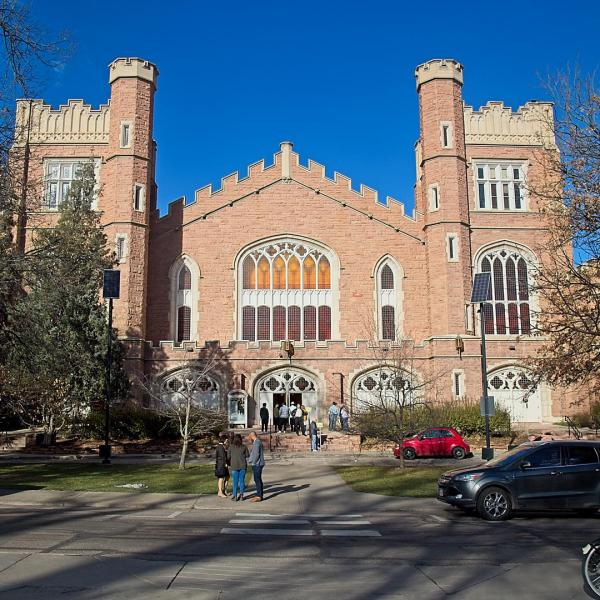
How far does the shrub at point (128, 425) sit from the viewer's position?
89.3 feet

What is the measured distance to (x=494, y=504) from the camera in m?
12.3

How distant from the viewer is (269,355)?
107 ft

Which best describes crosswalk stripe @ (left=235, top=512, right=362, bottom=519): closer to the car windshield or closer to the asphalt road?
the asphalt road

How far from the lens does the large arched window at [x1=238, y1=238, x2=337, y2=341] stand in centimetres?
3484

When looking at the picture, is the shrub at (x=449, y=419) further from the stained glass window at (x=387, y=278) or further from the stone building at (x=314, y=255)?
the stained glass window at (x=387, y=278)

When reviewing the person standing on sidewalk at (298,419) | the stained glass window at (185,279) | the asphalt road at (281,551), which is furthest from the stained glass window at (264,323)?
the asphalt road at (281,551)

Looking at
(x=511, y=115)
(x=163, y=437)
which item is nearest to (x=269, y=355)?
(x=163, y=437)

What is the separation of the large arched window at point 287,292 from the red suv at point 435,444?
1126 cm

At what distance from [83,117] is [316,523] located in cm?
3075

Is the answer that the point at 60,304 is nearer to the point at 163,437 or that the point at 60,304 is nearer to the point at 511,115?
the point at 163,437

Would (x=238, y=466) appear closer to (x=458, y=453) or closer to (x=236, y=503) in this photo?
(x=236, y=503)

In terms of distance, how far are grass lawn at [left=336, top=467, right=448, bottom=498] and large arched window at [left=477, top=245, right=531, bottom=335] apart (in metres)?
15.7

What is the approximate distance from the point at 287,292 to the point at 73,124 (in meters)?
14.9

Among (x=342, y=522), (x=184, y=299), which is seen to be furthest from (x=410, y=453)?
(x=184, y=299)
